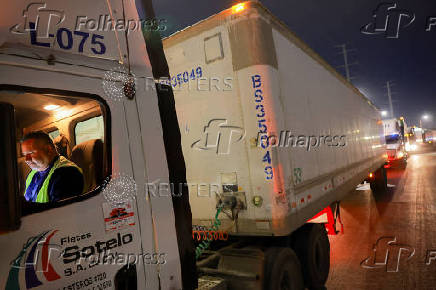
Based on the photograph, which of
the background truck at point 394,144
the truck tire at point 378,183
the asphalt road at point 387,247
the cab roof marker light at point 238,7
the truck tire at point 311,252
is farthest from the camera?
the background truck at point 394,144

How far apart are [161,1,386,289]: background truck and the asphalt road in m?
1.03

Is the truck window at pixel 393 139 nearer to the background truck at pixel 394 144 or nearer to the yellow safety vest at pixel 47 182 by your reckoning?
the background truck at pixel 394 144

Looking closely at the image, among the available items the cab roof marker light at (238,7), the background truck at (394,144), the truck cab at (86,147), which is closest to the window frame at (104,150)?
the truck cab at (86,147)

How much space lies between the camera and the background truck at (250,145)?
3.31 metres

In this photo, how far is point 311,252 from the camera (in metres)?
4.04

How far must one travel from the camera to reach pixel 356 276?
4961mm

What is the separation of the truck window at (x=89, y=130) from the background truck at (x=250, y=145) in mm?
1654

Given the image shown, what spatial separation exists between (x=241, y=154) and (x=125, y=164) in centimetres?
170

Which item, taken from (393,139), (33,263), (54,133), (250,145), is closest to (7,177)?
(33,263)

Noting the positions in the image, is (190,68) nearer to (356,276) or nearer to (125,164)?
(125,164)

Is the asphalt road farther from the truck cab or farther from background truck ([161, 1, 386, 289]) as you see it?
the truck cab

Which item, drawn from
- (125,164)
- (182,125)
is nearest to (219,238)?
(182,125)

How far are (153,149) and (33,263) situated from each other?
994mm

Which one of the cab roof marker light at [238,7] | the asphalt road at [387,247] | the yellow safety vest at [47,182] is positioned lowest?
the asphalt road at [387,247]
